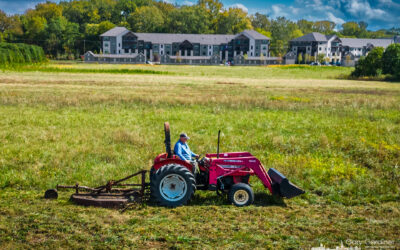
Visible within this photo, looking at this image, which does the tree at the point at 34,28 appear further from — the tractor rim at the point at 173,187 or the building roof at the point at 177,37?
the tractor rim at the point at 173,187

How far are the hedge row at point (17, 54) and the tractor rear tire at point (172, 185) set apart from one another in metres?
72.0

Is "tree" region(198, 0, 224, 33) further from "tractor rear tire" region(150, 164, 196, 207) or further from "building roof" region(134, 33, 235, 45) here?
"tractor rear tire" region(150, 164, 196, 207)

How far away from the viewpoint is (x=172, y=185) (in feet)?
29.5

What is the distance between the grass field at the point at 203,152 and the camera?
743cm

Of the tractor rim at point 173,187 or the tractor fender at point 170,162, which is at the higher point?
the tractor fender at point 170,162

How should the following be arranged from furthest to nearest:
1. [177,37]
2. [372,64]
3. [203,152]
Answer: [177,37] < [372,64] < [203,152]

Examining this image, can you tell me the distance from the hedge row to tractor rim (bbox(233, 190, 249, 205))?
7273cm

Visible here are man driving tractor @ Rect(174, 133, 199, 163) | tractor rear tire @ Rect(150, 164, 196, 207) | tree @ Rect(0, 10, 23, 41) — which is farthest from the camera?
tree @ Rect(0, 10, 23, 41)

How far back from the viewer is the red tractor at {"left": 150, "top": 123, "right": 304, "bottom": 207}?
348 inches

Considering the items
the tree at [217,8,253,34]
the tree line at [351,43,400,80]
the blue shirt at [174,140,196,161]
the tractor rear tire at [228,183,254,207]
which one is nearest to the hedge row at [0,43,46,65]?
the tree line at [351,43,400,80]

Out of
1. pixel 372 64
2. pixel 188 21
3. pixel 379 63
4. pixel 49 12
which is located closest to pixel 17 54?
pixel 372 64

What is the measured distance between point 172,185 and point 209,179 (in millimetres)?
921

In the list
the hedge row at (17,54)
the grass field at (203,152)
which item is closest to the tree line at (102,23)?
the hedge row at (17,54)

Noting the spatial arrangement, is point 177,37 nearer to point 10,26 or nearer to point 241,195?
point 10,26
